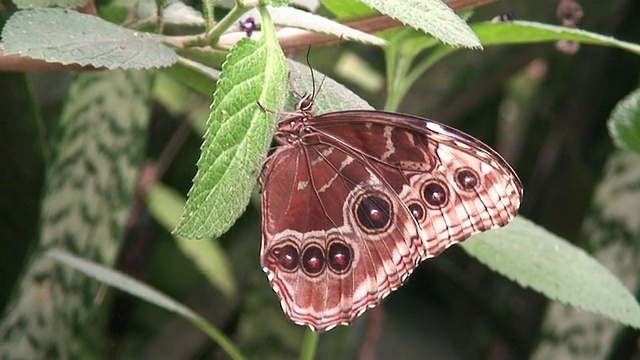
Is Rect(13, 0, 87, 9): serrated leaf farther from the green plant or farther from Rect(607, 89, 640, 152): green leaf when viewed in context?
Rect(607, 89, 640, 152): green leaf

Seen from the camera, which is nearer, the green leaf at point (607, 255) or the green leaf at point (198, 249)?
the green leaf at point (607, 255)

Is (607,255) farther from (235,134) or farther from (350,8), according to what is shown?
(235,134)

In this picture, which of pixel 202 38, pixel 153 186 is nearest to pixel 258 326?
pixel 153 186

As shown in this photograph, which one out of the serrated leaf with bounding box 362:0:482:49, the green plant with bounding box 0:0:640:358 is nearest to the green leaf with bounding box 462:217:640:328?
the green plant with bounding box 0:0:640:358

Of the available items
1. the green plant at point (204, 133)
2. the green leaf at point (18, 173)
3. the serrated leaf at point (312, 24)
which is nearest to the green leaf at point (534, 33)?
the green plant at point (204, 133)

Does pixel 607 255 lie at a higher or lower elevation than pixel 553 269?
lower

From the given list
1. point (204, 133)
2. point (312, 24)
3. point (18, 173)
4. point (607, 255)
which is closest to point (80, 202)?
point (18, 173)

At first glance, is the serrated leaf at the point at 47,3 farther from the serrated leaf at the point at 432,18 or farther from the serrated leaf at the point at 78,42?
the serrated leaf at the point at 432,18

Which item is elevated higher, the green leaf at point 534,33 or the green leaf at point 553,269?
the green leaf at point 534,33
